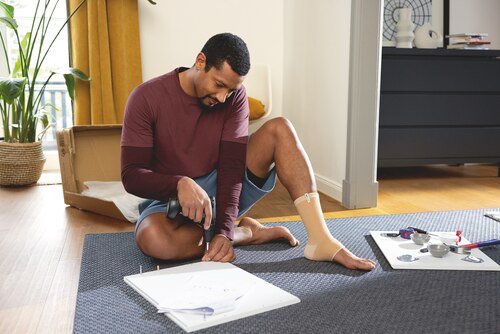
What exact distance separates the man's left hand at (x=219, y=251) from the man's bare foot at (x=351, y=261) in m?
0.33

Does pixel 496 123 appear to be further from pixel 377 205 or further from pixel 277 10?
pixel 277 10

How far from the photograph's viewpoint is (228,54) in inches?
60.2

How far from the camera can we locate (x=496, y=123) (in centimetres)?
353

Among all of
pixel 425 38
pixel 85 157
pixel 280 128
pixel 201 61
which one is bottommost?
pixel 85 157

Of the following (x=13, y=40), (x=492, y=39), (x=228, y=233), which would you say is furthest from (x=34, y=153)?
(x=492, y=39)

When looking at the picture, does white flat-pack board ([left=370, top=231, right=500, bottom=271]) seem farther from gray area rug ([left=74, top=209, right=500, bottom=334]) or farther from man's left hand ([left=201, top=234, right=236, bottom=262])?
man's left hand ([left=201, top=234, right=236, bottom=262])

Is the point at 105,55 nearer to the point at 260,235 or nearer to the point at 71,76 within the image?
the point at 71,76

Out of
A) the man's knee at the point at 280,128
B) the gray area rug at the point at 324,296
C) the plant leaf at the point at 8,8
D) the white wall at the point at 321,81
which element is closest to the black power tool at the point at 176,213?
the gray area rug at the point at 324,296

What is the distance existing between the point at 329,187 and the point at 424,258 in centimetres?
129

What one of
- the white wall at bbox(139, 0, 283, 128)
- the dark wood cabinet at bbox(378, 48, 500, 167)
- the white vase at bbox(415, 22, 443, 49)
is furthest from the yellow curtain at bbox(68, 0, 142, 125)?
the white vase at bbox(415, 22, 443, 49)

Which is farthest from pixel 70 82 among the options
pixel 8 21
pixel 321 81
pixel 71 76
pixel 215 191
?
pixel 215 191

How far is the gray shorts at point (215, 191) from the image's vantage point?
177 cm

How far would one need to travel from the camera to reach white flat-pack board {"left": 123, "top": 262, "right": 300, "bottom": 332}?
128cm

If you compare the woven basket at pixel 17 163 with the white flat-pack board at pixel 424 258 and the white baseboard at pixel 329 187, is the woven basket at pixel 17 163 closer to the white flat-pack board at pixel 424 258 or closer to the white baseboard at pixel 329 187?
the white baseboard at pixel 329 187
